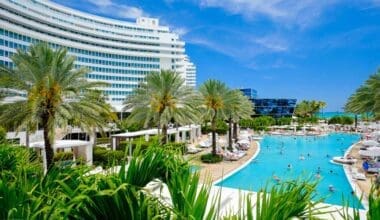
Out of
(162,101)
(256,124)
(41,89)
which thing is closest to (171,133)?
(162,101)

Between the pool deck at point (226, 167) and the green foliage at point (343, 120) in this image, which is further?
the green foliage at point (343, 120)

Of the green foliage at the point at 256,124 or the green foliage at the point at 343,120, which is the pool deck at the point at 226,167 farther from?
the green foliage at the point at 343,120

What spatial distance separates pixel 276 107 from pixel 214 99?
77.7 meters

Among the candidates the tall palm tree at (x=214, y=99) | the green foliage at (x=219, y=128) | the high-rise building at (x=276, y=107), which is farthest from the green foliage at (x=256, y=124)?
the high-rise building at (x=276, y=107)

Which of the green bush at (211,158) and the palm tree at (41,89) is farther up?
the palm tree at (41,89)

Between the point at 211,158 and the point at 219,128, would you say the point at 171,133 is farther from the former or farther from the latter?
the point at 219,128

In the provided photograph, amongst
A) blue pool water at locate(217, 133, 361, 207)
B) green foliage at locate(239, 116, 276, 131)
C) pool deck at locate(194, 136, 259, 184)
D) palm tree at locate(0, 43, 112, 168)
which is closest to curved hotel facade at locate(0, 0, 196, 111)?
green foliage at locate(239, 116, 276, 131)

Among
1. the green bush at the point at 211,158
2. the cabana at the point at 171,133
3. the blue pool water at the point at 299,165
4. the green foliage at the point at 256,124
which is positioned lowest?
the blue pool water at the point at 299,165

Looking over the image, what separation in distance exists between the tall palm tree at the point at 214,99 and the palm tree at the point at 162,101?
4527 mm

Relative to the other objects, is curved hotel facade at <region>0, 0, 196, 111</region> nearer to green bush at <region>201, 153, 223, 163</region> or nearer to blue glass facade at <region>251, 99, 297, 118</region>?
green bush at <region>201, 153, 223, 163</region>

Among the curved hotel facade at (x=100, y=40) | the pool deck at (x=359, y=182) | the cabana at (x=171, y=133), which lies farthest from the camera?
the curved hotel facade at (x=100, y=40)

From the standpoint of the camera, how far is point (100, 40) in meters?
74.2

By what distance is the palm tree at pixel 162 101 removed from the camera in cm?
2472

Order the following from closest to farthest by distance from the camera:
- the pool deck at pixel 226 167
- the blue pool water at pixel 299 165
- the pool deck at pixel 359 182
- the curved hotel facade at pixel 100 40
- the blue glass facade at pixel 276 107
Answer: the pool deck at pixel 359 182 < the blue pool water at pixel 299 165 < the pool deck at pixel 226 167 < the curved hotel facade at pixel 100 40 < the blue glass facade at pixel 276 107
